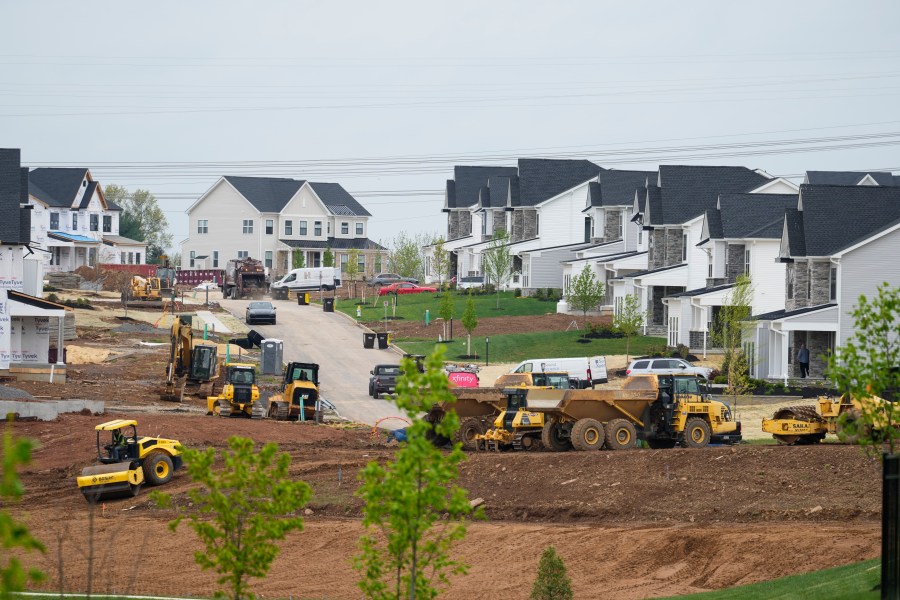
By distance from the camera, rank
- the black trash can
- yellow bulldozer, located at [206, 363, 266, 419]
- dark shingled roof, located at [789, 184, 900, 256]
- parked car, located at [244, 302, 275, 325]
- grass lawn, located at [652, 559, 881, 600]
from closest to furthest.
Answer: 1. grass lawn, located at [652, 559, 881, 600]
2. yellow bulldozer, located at [206, 363, 266, 419]
3. dark shingled roof, located at [789, 184, 900, 256]
4. the black trash can
5. parked car, located at [244, 302, 275, 325]

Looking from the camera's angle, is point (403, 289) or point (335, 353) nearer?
point (335, 353)

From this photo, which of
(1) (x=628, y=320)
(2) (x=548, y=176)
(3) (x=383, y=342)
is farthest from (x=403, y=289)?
(1) (x=628, y=320)

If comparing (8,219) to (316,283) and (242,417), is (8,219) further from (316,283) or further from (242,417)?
(316,283)

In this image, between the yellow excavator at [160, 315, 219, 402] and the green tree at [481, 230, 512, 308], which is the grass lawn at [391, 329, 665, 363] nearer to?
the yellow excavator at [160, 315, 219, 402]

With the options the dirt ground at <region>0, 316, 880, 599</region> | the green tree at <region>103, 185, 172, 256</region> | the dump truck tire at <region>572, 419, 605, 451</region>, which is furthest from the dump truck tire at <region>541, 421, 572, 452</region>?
the green tree at <region>103, 185, 172, 256</region>

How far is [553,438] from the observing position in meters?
32.5

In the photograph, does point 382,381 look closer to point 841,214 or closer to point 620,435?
point 620,435

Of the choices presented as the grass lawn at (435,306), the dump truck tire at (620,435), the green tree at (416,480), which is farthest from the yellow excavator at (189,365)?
the green tree at (416,480)

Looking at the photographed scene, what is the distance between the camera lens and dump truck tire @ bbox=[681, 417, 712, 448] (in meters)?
32.1

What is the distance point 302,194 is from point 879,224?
6485 cm

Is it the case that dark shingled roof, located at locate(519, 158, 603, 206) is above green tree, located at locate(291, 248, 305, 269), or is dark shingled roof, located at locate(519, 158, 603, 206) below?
above

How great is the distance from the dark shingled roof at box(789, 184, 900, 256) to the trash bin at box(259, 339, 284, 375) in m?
23.8

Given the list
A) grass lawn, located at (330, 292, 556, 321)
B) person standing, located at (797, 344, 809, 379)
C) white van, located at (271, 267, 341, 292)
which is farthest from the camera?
white van, located at (271, 267, 341, 292)

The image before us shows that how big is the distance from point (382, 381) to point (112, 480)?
21.4 metres
